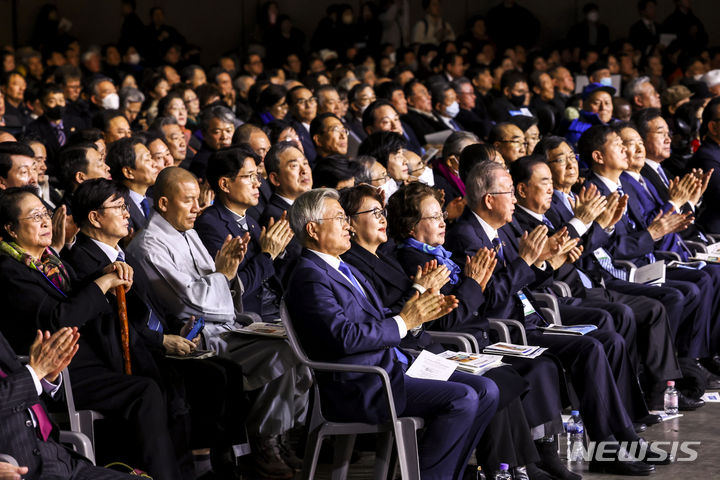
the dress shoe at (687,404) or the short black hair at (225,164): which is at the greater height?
the short black hair at (225,164)

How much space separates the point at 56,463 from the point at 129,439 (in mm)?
685

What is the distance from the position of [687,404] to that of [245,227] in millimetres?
2404

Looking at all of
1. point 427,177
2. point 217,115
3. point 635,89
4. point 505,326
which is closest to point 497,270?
point 505,326

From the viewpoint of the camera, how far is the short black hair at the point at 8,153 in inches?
204

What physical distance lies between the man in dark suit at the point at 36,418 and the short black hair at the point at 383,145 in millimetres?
3152

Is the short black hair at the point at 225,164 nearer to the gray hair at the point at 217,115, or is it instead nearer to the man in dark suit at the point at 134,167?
the man in dark suit at the point at 134,167

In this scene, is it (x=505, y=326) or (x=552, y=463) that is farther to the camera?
(x=505, y=326)

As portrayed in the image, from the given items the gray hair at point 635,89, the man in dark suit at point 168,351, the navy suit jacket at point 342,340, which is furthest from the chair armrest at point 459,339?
the gray hair at point 635,89

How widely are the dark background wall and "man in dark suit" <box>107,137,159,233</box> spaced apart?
9.23 meters

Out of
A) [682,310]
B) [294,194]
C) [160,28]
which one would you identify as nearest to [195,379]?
[294,194]

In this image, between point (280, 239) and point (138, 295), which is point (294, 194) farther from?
point (138, 295)

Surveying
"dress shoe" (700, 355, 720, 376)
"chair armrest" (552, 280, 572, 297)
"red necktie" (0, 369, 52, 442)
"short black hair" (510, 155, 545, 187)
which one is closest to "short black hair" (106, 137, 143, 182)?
"short black hair" (510, 155, 545, 187)

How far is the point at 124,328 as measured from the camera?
3914mm

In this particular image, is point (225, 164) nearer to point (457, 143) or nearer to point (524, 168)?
point (524, 168)
